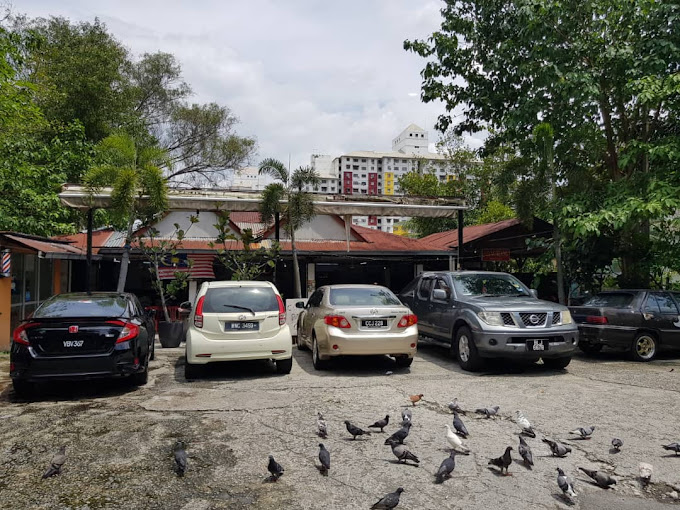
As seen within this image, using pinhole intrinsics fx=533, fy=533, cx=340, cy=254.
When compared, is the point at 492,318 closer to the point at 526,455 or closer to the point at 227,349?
the point at 227,349

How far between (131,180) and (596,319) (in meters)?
11.3

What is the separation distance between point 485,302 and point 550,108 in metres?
7.54

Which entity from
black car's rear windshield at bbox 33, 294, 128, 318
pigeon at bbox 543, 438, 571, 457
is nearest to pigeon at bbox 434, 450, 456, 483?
pigeon at bbox 543, 438, 571, 457

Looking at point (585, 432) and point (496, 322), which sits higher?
point (496, 322)

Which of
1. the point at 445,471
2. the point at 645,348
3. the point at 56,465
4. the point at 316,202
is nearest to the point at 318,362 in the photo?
the point at 445,471

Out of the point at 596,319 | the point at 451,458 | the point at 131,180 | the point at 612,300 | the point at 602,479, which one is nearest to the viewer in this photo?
the point at 602,479

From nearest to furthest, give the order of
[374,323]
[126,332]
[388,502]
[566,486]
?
[388,502] < [566,486] < [126,332] < [374,323]

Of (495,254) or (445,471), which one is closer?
(445,471)

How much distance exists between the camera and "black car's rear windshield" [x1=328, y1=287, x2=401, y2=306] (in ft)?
31.2

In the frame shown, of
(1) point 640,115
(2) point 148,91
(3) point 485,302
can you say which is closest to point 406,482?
(3) point 485,302

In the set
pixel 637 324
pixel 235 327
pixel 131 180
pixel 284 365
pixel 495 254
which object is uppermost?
pixel 131 180

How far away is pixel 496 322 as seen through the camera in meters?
8.88

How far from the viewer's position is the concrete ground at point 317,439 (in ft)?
13.0

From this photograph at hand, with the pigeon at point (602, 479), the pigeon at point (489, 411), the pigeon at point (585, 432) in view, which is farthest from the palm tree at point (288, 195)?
the pigeon at point (602, 479)
